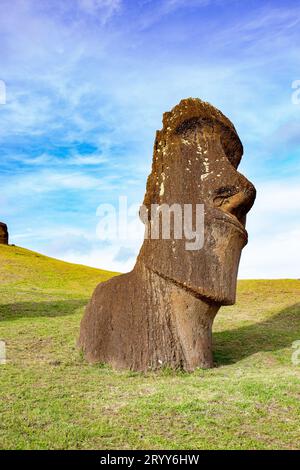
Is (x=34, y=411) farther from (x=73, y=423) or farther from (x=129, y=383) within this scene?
(x=129, y=383)

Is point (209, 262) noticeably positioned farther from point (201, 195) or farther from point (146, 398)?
point (146, 398)

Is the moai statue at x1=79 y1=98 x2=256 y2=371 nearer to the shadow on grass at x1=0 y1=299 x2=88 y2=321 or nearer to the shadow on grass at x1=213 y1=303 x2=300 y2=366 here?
the shadow on grass at x1=213 y1=303 x2=300 y2=366

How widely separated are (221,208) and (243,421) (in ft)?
13.4

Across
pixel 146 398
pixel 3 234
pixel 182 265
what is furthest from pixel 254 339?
pixel 3 234

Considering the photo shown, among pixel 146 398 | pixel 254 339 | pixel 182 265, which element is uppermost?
pixel 182 265

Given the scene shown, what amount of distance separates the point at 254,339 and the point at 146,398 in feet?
19.6

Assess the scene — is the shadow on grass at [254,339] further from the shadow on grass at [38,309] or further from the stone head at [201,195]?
the shadow on grass at [38,309]

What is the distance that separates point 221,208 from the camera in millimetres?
9469

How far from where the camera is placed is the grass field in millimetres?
5969

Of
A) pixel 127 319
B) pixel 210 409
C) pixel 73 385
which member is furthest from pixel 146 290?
pixel 210 409

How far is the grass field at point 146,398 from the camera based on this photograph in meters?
5.97

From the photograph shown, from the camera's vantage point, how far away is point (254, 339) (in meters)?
12.7

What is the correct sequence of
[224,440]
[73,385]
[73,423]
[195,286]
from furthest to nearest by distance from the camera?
[195,286]
[73,385]
[73,423]
[224,440]

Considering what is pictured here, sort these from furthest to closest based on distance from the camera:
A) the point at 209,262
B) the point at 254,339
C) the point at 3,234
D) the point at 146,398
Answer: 1. the point at 3,234
2. the point at 254,339
3. the point at 209,262
4. the point at 146,398
